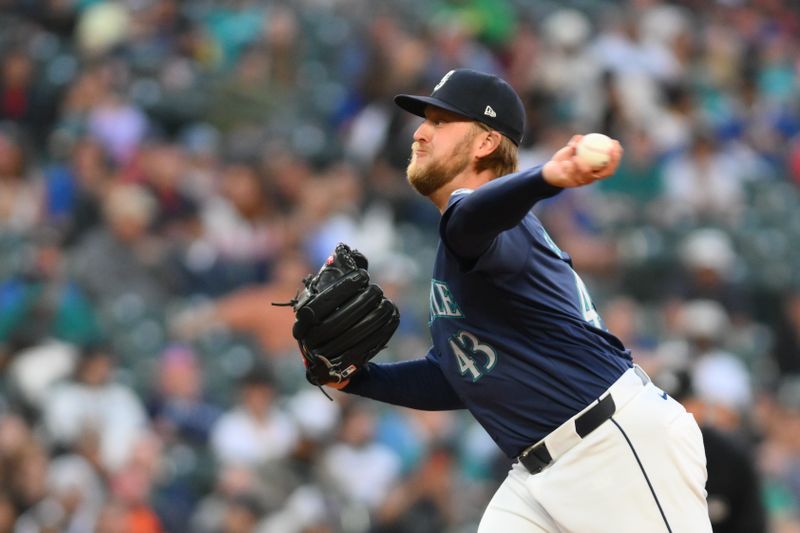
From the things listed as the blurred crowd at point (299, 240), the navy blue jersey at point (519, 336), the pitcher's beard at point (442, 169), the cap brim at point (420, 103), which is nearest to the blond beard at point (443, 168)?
the pitcher's beard at point (442, 169)

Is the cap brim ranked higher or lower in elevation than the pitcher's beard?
higher

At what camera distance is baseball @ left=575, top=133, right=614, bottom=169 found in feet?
10.8

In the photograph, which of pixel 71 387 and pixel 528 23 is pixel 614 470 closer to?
pixel 71 387

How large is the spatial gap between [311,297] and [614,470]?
39.7 inches

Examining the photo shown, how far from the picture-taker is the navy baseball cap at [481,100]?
4.03m

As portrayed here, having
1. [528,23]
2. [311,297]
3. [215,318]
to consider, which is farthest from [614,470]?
[528,23]

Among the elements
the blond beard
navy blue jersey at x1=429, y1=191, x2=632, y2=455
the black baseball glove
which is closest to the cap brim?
the blond beard

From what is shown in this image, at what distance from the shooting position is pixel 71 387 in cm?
772

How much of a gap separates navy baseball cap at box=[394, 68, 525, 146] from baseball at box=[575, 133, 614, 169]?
0.73 metres

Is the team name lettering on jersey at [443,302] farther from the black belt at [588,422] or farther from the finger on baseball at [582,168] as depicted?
the finger on baseball at [582,168]

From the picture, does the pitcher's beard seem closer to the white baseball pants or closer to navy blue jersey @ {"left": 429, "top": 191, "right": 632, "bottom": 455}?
navy blue jersey @ {"left": 429, "top": 191, "right": 632, "bottom": 455}

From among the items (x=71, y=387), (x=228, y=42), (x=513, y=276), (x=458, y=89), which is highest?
(x=228, y=42)

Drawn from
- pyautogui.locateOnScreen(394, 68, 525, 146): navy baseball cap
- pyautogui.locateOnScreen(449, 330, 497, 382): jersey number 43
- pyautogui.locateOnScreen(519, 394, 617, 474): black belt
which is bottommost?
pyautogui.locateOnScreen(519, 394, 617, 474): black belt

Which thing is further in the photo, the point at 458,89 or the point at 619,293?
the point at 619,293
